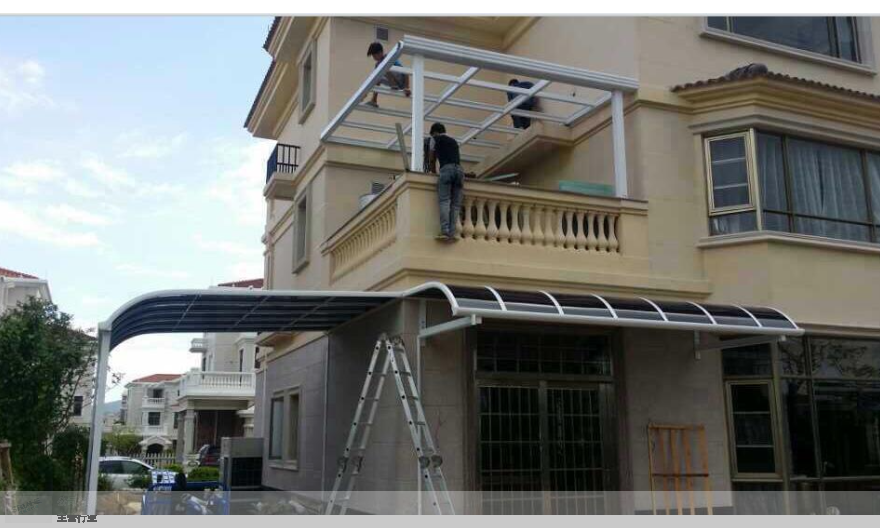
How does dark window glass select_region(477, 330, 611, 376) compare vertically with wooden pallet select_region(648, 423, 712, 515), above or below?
above

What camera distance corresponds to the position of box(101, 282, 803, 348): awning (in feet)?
28.7

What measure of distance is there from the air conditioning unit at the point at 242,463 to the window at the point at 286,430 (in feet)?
1.17

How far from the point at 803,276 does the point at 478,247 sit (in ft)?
15.7

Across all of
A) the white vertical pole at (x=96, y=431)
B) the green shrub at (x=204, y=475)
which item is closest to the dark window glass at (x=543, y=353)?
the white vertical pole at (x=96, y=431)

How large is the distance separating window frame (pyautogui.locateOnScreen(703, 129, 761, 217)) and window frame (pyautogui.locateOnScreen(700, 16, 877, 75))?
1805 millimetres

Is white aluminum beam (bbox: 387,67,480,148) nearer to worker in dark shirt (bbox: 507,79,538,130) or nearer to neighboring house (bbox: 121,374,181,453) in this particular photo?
worker in dark shirt (bbox: 507,79,538,130)

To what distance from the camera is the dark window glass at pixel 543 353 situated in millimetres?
10227

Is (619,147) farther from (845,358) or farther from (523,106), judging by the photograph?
(845,358)

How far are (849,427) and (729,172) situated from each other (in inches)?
157

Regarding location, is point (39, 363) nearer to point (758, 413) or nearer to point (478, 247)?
point (478, 247)

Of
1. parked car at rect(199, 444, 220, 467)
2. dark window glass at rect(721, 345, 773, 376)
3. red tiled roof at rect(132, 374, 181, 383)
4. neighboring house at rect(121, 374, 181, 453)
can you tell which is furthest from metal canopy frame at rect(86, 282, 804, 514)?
red tiled roof at rect(132, 374, 181, 383)

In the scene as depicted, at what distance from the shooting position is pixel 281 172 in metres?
17.1
